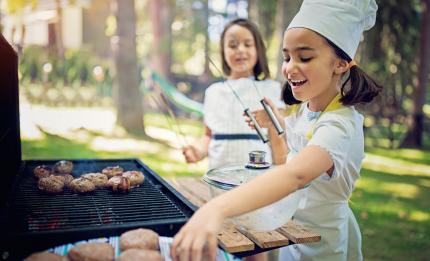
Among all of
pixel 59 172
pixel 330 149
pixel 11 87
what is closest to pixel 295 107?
pixel 330 149

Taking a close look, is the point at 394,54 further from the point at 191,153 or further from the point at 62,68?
the point at 191,153

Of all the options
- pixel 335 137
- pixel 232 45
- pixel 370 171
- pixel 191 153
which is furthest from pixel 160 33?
pixel 335 137

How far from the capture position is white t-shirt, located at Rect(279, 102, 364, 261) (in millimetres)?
1861

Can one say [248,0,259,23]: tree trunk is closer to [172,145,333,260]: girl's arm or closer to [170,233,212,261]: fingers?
[172,145,333,260]: girl's arm

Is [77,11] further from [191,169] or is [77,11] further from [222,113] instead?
[222,113]

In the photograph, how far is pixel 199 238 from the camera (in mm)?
1243

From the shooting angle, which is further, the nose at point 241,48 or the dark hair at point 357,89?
the nose at point 241,48

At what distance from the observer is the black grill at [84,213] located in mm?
1498

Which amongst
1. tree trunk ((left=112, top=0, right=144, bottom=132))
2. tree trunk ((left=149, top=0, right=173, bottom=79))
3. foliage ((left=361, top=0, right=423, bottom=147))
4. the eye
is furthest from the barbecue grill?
tree trunk ((left=149, top=0, right=173, bottom=79))

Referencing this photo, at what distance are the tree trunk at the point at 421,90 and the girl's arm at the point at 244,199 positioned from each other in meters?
9.35

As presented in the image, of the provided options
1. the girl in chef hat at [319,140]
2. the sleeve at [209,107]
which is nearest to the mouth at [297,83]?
the girl in chef hat at [319,140]

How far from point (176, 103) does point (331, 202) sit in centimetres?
770

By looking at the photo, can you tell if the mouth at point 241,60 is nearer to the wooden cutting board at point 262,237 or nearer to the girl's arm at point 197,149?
the girl's arm at point 197,149

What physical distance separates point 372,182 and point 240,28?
4.76 metres
